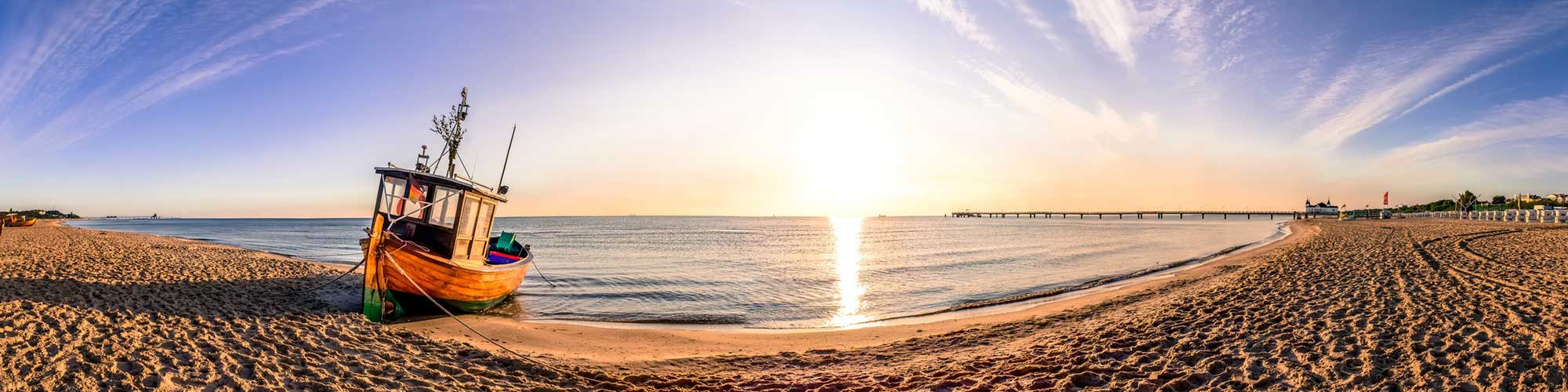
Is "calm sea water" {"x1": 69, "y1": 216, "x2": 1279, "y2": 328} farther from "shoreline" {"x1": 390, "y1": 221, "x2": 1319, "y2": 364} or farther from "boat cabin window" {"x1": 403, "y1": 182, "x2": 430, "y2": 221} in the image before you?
"boat cabin window" {"x1": 403, "y1": 182, "x2": 430, "y2": 221}

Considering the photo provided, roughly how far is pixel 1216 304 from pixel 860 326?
572cm

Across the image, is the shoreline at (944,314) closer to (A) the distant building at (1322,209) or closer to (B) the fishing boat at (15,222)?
(B) the fishing boat at (15,222)

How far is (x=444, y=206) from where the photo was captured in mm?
11695

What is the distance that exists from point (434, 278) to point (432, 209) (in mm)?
1556

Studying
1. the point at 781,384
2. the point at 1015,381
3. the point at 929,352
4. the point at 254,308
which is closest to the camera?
the point at 1015,381

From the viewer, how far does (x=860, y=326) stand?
36.3ft

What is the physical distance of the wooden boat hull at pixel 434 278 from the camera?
10.2 m

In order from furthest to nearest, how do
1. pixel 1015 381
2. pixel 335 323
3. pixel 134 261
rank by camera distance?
pixel 134 261 → pixel 335 323 → pixel 1015 381

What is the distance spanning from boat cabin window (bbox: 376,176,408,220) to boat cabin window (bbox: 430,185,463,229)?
0.53m

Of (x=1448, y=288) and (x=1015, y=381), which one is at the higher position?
(x=1448, y=288)

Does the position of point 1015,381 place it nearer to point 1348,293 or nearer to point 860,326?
point 860,326

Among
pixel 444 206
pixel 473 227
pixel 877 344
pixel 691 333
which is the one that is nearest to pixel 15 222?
pixel 444 206

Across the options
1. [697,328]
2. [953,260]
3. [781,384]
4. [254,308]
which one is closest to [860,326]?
[697,328]

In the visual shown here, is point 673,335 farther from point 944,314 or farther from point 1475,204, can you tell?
point 1475,204
